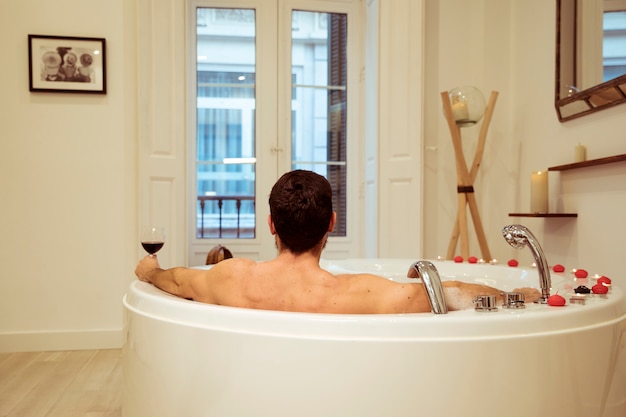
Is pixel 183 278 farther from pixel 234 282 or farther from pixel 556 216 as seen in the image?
pixel 556 216

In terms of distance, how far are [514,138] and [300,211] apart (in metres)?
2.48

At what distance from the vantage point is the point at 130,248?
10.2 feet

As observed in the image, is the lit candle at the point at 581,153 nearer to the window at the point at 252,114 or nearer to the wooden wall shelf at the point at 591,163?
the wooden wall shelf at the point at 591,163

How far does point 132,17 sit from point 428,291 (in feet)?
8.93

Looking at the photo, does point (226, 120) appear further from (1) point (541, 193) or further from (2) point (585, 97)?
(2) point (585, 97)

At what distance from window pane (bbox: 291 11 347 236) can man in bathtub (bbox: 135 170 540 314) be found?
290cm

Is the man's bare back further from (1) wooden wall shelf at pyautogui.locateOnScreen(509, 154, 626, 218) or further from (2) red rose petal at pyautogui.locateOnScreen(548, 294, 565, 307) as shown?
(1) wooden wall shelf at pyautogui.locateOnScreen(509, 154, 626, 218)

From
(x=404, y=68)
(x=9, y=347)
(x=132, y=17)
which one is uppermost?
(x=132, y=17)

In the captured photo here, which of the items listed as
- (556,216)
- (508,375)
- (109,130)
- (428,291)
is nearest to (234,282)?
(428,291)

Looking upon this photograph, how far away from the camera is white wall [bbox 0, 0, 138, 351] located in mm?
3021

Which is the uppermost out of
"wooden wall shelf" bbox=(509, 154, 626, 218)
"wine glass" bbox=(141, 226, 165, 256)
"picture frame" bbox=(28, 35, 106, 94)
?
"picture frame" bbox=(28, 35, 106, 94)

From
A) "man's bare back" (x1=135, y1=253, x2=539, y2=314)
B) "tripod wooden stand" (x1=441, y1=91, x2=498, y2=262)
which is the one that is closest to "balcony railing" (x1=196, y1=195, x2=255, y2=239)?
"tripod wooden stand" (x1=441, y1=91, x2=498, y2=262)

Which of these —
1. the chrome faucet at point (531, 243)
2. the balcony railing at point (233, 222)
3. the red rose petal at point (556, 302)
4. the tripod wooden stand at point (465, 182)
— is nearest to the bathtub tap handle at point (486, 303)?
the red rose petal at point (556, 302)

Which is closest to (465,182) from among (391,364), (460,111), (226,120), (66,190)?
(460,111)
